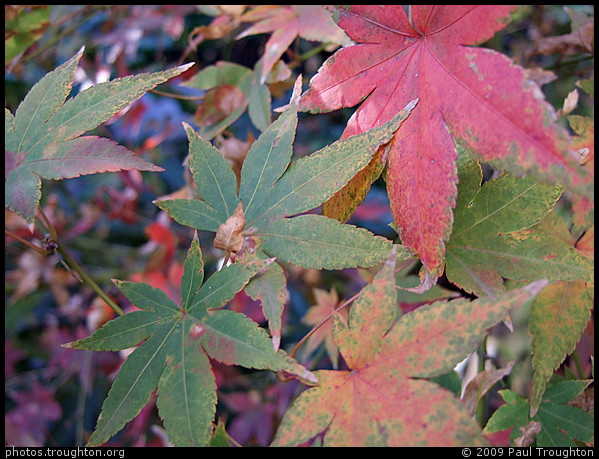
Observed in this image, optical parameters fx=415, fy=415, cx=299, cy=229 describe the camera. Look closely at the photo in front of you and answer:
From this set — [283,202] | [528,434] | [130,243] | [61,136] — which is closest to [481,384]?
[528,434]

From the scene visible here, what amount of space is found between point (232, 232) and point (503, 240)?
34 cm

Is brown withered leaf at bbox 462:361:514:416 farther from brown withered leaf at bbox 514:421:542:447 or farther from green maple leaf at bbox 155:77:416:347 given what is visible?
green maple leaf at bbox 155:77:416:347

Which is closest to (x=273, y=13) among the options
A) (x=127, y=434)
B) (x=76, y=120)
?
(x=76, y=120)

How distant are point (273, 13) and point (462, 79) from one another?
49cm

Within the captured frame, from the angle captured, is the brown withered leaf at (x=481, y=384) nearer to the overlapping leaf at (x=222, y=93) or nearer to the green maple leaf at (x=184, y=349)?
the green maple leaf at (x=184, y=349)

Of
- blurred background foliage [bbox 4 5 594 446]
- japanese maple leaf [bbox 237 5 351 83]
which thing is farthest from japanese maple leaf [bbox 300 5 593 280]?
blurred background foliage [bbox 4 5 594 446]

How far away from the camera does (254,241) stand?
53cm

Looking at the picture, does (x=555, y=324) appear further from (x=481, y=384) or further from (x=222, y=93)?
(x=222, y=93)

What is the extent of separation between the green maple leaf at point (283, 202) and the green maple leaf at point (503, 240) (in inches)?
4.4

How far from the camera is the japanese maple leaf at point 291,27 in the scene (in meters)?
0.69

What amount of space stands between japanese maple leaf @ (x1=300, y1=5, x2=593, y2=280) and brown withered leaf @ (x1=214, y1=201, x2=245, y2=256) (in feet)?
0.40

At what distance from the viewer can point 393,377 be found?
434 mm

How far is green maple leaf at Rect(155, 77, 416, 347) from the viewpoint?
0.48m

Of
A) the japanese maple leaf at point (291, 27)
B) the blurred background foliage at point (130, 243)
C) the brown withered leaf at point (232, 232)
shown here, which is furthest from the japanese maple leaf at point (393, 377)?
the blurred background foliage at point (130, 243)
